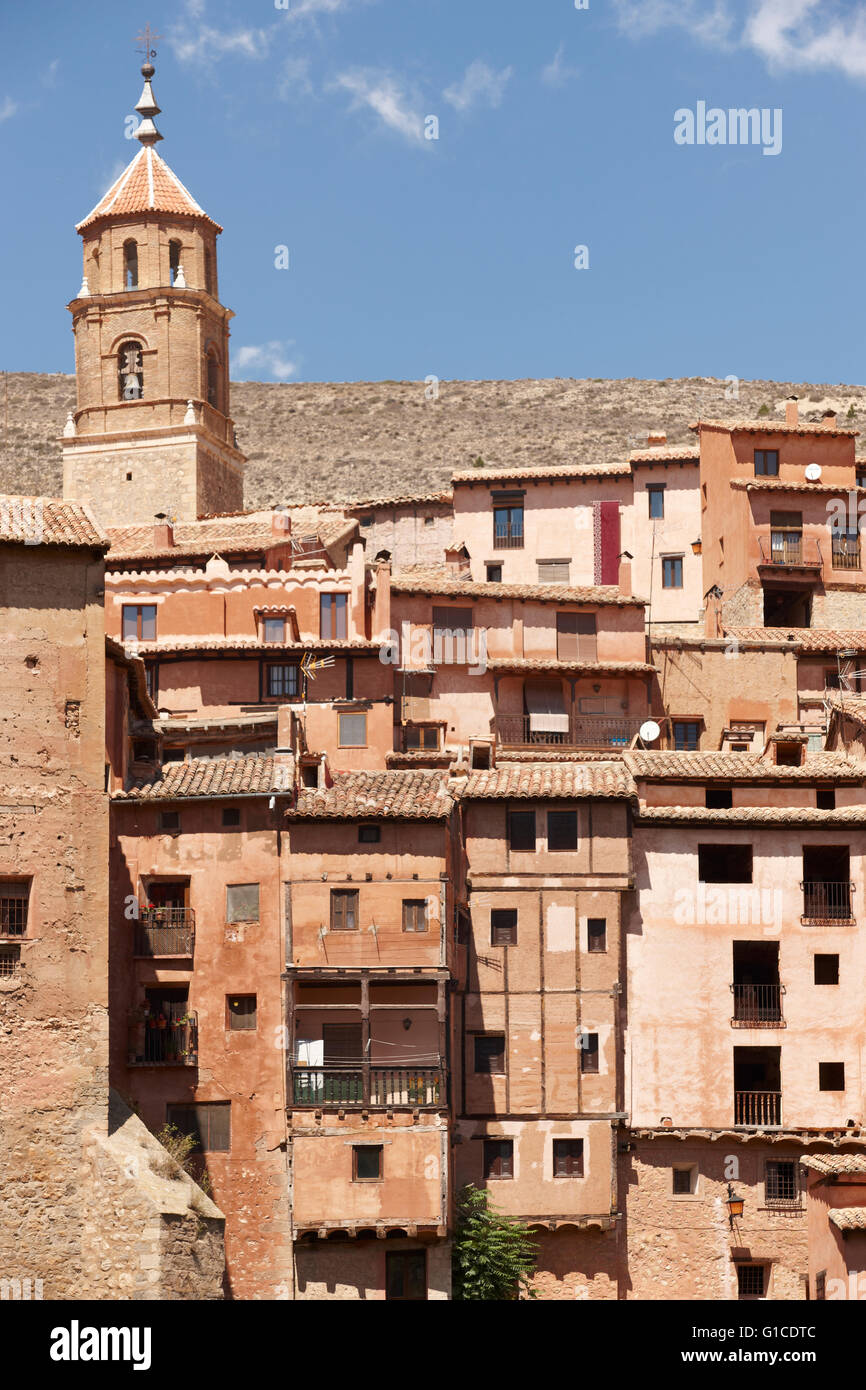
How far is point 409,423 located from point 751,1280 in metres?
85.3

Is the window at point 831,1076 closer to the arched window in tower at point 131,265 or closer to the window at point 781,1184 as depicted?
the window at point 781,1184

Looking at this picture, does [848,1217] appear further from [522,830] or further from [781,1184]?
[522,830]

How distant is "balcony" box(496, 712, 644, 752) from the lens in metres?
67.1

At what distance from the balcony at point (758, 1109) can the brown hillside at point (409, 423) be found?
6480 cm

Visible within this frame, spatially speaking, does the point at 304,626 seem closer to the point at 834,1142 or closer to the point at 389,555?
the point at 389,555

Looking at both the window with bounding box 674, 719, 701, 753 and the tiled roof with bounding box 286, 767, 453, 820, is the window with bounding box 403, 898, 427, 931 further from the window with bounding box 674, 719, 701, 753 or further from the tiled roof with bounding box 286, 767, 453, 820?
the window with bounding box 674, 719, 701, 753

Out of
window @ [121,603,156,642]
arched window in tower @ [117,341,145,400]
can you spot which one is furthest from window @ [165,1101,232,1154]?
arched window in tower @ [117,341,145,400]

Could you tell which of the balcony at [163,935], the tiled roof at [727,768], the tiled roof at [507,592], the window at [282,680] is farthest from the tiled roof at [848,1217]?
the tiled roof at [507,592]

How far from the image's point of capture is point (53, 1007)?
48.0 meters

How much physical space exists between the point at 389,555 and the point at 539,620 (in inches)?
528

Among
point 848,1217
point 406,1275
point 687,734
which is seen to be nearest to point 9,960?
point 406,1275

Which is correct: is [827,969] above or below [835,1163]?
above

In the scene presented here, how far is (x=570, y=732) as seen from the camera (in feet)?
222

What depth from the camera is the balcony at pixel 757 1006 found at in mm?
55438
